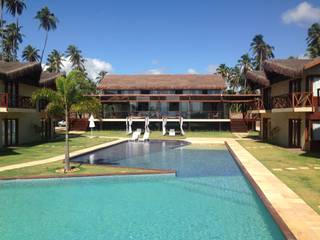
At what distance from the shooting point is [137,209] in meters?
11.2

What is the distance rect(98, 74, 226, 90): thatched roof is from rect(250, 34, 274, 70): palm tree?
30.1 meters

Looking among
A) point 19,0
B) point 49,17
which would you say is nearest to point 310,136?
point 19,0

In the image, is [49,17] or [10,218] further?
[49,17]

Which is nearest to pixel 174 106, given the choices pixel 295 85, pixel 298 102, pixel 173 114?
pixel 173 114

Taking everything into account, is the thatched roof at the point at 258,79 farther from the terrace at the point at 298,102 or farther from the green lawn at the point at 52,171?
the green lawn at the point at 52,171

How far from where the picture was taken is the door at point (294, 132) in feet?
80.4

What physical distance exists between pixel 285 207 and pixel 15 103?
21.0 meters

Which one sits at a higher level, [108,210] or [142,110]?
[142,110]

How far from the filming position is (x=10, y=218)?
1041 cm

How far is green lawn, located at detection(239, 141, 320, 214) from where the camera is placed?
1137 centimetres

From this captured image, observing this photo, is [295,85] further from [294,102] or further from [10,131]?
[10,131]

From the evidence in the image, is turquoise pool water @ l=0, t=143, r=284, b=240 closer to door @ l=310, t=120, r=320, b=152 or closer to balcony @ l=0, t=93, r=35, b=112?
door @ l=310, t=120, r=320, b=152

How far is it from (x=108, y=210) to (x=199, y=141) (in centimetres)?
2135

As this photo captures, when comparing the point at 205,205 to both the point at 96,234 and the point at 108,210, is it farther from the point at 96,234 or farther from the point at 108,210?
the point at 96,234
